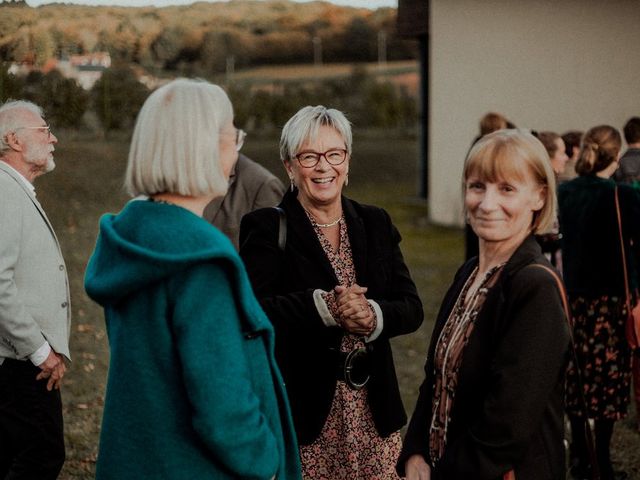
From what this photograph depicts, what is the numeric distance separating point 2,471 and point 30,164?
143cm

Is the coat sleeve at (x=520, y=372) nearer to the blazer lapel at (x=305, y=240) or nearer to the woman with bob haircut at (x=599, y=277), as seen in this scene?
the blazer lapel at (x=305, y=240)

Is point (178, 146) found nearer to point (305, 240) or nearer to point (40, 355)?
point (305, 240)

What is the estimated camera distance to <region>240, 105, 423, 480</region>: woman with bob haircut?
3.35 meters

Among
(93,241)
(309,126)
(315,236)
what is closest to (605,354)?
(315,236)

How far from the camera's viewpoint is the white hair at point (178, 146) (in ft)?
7.44

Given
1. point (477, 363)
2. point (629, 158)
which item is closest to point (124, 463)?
point (477, 363)

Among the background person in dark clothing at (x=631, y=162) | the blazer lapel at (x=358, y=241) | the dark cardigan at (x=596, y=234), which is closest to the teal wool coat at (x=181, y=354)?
the blazer lapel at (x=358, y=241)

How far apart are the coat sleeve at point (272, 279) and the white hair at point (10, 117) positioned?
1.33 meters

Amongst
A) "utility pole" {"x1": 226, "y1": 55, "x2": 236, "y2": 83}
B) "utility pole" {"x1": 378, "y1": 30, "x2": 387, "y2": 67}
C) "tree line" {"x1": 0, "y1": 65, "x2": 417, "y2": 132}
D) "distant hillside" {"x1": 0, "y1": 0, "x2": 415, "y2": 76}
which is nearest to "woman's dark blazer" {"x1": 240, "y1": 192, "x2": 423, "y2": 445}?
"tree line" {"x1": 0, "y1": 65, "x2": 417, "y2": 132}

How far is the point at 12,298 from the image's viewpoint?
374cm

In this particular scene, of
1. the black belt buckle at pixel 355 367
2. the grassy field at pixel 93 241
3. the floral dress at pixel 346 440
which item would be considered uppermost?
the black belt buckle at pixel 355 367

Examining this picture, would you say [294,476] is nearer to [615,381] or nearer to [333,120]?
[333,120]

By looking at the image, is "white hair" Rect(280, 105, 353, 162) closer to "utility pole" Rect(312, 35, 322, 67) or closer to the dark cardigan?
the dark cardigan

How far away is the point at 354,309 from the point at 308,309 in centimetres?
18
